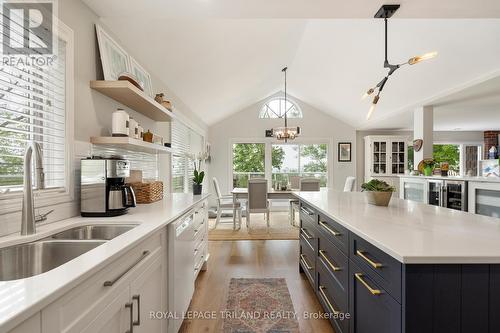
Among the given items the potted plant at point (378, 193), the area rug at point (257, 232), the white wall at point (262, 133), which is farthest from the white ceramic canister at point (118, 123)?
the white wall at point (262, 133)

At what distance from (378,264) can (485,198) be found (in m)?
3.25

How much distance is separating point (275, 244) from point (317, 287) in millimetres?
1951

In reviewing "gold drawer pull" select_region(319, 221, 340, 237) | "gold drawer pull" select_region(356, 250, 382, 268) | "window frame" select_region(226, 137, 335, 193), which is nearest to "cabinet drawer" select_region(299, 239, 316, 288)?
"gold drawer pull" select_region(319, 221, 340, 237)

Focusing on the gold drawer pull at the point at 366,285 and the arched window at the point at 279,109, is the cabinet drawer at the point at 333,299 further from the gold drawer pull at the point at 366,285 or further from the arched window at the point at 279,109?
the arched window at the point at 279,109

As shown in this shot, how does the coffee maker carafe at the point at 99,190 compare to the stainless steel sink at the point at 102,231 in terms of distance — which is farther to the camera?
the coffee maker carafe at the point at 99,190

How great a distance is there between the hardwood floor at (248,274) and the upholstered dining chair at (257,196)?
0.81m

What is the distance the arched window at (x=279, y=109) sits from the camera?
7609mm

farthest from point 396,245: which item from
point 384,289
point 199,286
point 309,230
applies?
point 199,286

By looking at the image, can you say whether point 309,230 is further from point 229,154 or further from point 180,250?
point 229,154

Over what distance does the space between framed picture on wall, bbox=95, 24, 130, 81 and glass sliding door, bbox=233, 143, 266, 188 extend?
17.7ft

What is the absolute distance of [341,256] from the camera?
1.64m

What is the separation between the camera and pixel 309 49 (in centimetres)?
475

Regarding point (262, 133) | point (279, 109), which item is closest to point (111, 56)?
point (262, 133)

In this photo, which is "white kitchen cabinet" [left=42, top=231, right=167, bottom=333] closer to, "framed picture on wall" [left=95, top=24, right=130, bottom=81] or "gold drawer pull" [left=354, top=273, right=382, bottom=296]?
"gold drawer pull" [left=354, top=273, right=382, bottom=296]
